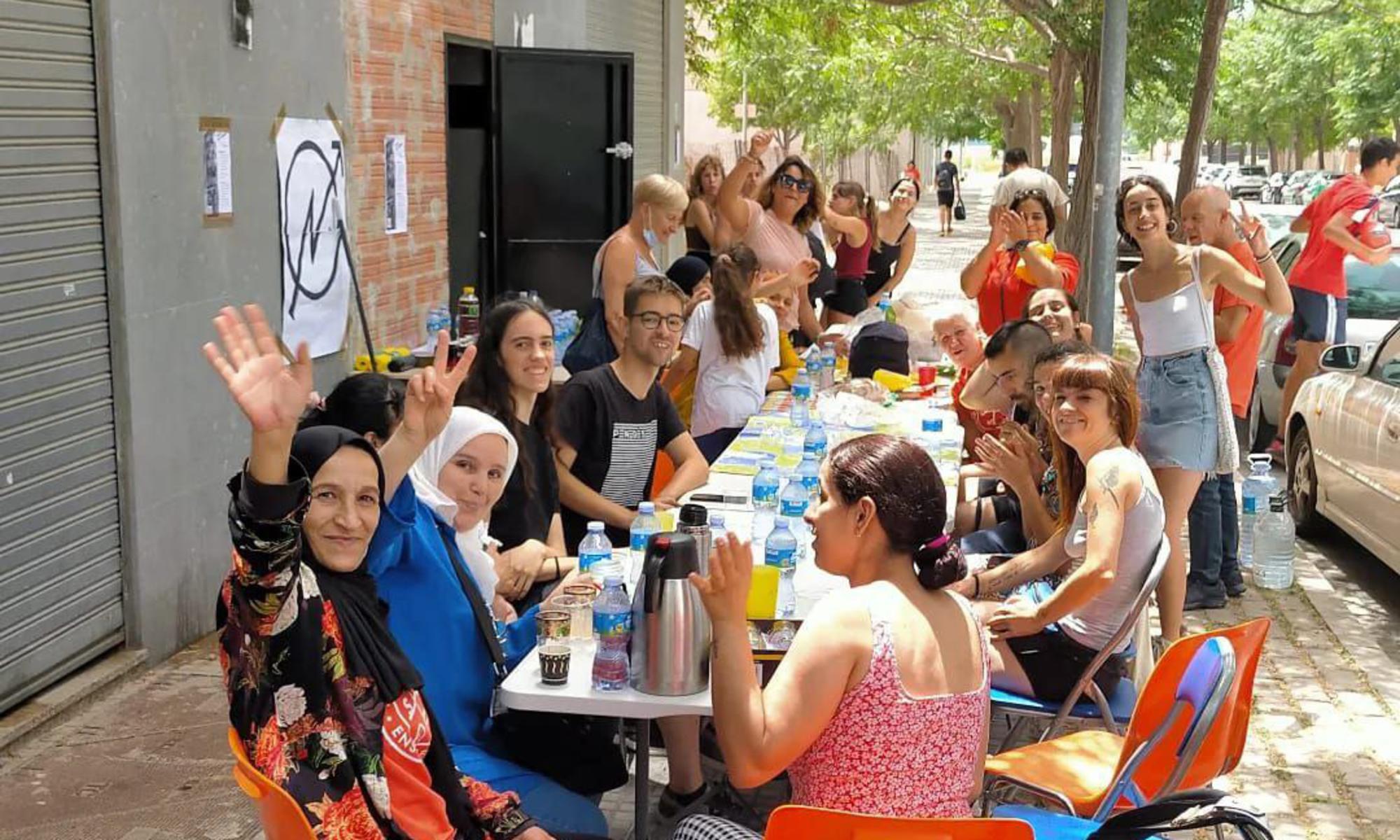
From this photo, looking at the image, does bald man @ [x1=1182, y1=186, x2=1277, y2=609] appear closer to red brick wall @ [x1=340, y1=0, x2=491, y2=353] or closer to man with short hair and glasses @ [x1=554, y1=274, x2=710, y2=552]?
man with short hair and glasses @ [x1=554, y1=274, x2=710, y2=552]

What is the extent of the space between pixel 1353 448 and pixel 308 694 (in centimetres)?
688

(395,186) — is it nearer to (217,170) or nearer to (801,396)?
(217,170)

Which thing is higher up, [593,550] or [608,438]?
[608,438]

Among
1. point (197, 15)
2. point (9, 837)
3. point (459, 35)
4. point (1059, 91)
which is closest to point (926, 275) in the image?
point (1059, 91)

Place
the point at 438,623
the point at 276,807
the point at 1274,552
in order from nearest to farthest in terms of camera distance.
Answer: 1. the point at 276,807
2. the point at 438,623
3. the point at 1274,552

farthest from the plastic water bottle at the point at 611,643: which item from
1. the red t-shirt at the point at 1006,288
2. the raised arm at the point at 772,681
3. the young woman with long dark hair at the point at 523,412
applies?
the red t-shirt at the point at 1006,288

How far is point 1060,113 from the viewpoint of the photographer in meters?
25.6

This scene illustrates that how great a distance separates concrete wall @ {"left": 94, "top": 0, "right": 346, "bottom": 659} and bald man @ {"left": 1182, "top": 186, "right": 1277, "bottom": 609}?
15.8ft

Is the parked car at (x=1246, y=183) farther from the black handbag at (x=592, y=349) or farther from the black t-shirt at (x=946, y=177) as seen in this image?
the black handbag at (x=592, y=349)

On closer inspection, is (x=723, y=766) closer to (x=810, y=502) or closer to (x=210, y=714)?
(x=810, y=502)

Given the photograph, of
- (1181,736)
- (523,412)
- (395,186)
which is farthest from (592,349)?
(1181,736)

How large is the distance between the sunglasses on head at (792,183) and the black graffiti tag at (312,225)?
319 cm

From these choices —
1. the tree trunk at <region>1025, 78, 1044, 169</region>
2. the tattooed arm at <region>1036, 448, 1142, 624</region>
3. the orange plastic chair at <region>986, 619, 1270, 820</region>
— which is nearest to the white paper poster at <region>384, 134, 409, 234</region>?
the tattooed arm at <region>1036, 448, 1142, 624</region>

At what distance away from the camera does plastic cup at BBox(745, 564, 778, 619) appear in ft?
15.0
